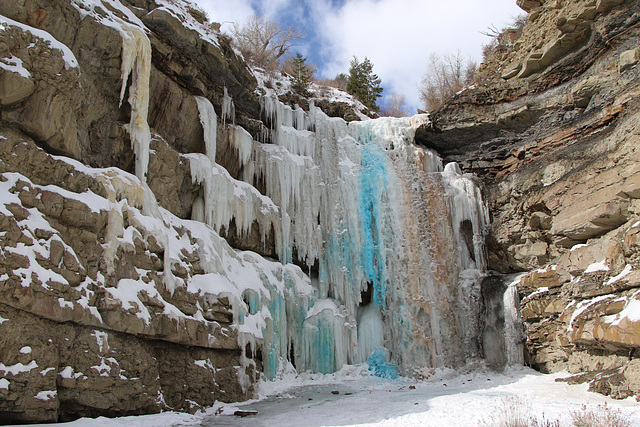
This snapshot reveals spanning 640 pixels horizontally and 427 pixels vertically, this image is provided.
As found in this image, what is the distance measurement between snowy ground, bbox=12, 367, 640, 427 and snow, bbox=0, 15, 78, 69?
22.5 ft

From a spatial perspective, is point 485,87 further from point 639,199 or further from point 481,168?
point 639,199

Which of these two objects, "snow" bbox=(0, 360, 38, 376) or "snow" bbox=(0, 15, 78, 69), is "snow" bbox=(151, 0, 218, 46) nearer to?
"snow" bbox=(0, 15, 78, 69)

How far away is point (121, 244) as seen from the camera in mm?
9633

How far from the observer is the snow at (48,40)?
8.54 m

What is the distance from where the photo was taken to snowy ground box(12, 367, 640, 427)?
324 inches

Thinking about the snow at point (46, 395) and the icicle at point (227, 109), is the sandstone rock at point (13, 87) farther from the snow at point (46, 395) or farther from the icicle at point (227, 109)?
the icicle at point (227, 109)

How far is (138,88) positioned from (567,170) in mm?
13209

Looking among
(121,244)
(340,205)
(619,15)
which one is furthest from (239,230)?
(619,15)

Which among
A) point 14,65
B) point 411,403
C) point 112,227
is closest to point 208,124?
point 112,227

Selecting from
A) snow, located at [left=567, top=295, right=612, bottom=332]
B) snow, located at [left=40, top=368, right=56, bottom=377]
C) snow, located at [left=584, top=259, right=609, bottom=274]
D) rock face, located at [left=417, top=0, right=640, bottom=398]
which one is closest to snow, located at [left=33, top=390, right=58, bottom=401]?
snow, located at [left=40, top=368, right=56, bottom=377]

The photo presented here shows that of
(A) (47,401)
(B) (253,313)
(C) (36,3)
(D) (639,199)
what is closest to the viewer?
(A) (47,401)

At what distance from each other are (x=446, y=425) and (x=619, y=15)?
1392cm

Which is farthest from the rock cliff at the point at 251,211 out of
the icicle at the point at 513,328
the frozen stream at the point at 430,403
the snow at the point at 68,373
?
the frozen stream at the point at 430,403

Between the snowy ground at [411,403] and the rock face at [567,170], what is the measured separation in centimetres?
109
